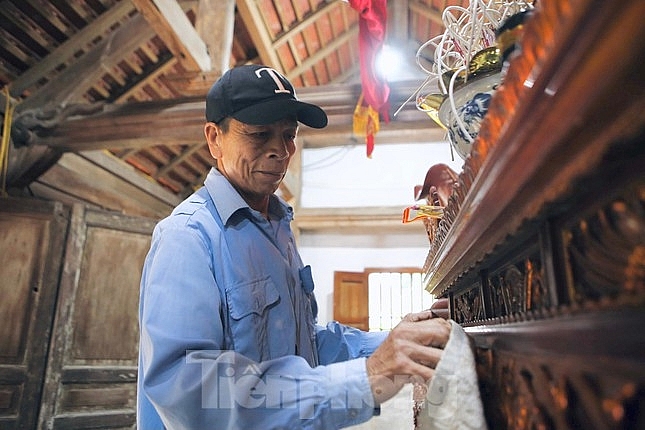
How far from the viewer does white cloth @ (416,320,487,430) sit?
507mm

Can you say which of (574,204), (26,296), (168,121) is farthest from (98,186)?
(574,204)

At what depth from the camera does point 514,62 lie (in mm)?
313

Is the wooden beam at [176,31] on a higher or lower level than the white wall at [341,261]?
higher

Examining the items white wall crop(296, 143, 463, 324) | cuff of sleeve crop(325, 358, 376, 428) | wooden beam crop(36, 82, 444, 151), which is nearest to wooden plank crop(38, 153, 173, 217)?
wooden beam crop(36, 82, 444, 151)

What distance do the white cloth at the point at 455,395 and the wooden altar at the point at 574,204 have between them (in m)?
0.09

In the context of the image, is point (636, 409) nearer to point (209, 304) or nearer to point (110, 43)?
point (209, 304)

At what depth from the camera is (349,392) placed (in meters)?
0.67

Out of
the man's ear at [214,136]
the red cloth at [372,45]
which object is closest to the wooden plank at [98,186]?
the red cloth at [372,45]

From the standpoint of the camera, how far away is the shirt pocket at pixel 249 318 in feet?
3.07

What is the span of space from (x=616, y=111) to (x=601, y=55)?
0.11 feet

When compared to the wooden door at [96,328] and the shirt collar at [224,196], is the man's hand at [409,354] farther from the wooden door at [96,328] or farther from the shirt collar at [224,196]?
the wooden door at [96,328]

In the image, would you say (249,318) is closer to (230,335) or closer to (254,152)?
(230,335)

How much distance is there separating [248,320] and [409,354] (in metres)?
0.46

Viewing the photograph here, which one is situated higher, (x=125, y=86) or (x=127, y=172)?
(x=125, y=86)
